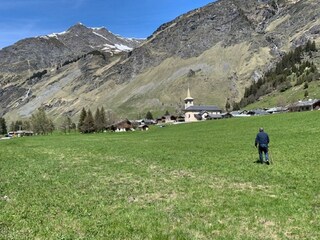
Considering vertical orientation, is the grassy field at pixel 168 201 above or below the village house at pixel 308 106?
below

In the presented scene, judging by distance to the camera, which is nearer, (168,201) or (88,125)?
(168,201)

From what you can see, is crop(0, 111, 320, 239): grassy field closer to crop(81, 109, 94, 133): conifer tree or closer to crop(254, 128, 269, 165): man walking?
crop(254, 128, 269, 165): man walking

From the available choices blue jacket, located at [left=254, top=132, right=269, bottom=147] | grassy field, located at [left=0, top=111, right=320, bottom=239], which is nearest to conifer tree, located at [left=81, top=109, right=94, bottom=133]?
grassy field, located at [left=0, top=111, right=320, bottom=239]

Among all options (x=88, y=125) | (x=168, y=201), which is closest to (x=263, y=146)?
(x=168, y=201)

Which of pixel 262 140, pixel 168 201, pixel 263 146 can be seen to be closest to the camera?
pixel 168 201

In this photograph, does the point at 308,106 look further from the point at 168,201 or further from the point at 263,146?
the point at 168,201

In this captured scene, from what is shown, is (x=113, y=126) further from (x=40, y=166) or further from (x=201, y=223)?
(x=201, y=223)

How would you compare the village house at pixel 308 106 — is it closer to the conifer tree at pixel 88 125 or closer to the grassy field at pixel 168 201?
the conifer tree at pixel 88 125

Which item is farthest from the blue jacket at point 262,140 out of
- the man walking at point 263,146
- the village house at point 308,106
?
the village house at point 308,106

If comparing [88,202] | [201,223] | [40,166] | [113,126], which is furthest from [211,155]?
[113,126]

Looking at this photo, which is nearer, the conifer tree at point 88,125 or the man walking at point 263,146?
the man walking at point 263,146

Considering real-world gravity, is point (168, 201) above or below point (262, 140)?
below

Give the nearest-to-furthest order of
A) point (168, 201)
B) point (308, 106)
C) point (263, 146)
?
point (168, 201) < point (263, 146) < point (308, 106)

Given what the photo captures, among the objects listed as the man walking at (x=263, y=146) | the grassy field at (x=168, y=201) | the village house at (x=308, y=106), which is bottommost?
the grassy field at (x=168, y=201)
